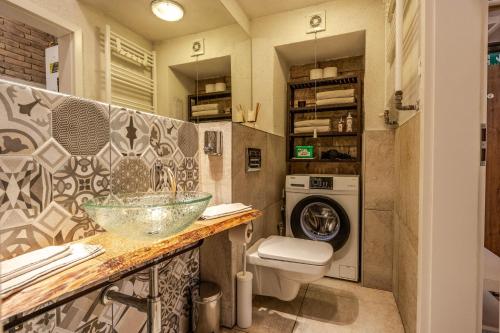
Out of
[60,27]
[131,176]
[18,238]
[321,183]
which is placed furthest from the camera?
[321,183]

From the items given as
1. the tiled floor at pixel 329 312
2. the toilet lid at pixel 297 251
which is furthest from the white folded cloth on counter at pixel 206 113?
the tiled floor at pixel 329 312

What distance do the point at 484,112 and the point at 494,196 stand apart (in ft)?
6.96

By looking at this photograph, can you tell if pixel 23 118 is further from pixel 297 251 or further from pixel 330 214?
pixel 330 214

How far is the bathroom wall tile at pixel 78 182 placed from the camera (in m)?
0.88

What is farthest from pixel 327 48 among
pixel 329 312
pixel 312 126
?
pixel 329 312

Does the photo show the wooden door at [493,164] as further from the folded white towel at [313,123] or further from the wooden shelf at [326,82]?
the folded white towel at [313,123]

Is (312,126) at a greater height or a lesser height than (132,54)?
lesser

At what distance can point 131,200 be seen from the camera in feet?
3.59

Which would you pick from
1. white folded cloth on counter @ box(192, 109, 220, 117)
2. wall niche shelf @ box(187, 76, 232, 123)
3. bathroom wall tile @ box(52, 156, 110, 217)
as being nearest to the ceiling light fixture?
wall niche shelf @ box(187, 76, 232, 123)

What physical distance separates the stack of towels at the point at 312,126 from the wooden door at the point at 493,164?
1.54m

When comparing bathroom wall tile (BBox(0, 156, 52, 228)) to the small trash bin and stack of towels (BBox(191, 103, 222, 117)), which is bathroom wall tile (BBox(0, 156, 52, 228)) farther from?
stack of towels (BBox(191, 103, 222, 117))

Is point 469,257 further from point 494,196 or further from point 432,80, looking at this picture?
point 494,196

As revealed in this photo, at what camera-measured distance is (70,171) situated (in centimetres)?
90

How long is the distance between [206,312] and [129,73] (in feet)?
4.79
